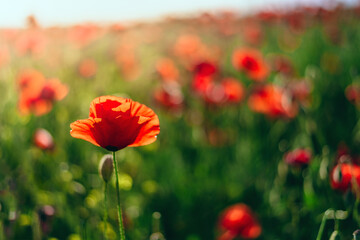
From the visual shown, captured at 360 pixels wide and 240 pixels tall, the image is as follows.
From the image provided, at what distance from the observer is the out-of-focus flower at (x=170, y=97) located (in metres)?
2.11

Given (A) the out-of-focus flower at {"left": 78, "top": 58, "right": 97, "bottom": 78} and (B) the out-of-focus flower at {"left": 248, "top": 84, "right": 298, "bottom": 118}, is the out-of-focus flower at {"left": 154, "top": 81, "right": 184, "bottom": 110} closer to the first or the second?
(B) the out-of-focus flower at {"left": 248, "top": 84, "right": 298, "bottom": 118}

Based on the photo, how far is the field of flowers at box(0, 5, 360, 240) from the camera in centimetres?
130

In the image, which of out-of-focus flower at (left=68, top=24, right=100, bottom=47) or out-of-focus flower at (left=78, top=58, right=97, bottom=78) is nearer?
out-of-focus flower at (left=78, top=58, right=97, bottom=78)

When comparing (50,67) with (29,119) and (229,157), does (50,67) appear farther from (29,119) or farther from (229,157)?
(229,157)

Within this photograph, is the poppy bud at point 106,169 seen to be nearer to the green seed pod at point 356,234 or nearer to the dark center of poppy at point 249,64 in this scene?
the green seed pod at point 356,234

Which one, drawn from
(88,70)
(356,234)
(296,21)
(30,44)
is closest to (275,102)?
(88,70)

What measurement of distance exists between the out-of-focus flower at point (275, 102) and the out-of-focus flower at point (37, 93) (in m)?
0.91

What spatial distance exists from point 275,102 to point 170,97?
0.51 m

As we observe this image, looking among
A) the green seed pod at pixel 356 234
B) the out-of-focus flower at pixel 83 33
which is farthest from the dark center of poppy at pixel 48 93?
the green seed pod at pixel 356 234

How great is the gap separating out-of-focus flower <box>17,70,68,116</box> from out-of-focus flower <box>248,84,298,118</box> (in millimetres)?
913

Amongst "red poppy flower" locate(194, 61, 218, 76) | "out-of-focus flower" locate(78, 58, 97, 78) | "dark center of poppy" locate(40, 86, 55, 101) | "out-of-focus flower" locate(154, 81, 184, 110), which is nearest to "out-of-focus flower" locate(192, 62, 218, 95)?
"red poppy flower" locate(194, 61, 218, 76)

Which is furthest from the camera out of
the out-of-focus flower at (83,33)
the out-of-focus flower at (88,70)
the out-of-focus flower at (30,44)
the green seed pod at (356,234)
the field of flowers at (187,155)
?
the out-of-focus flower at (83,33)

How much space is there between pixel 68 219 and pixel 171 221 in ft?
1.43

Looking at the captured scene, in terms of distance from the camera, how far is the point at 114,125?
0.75 meters
